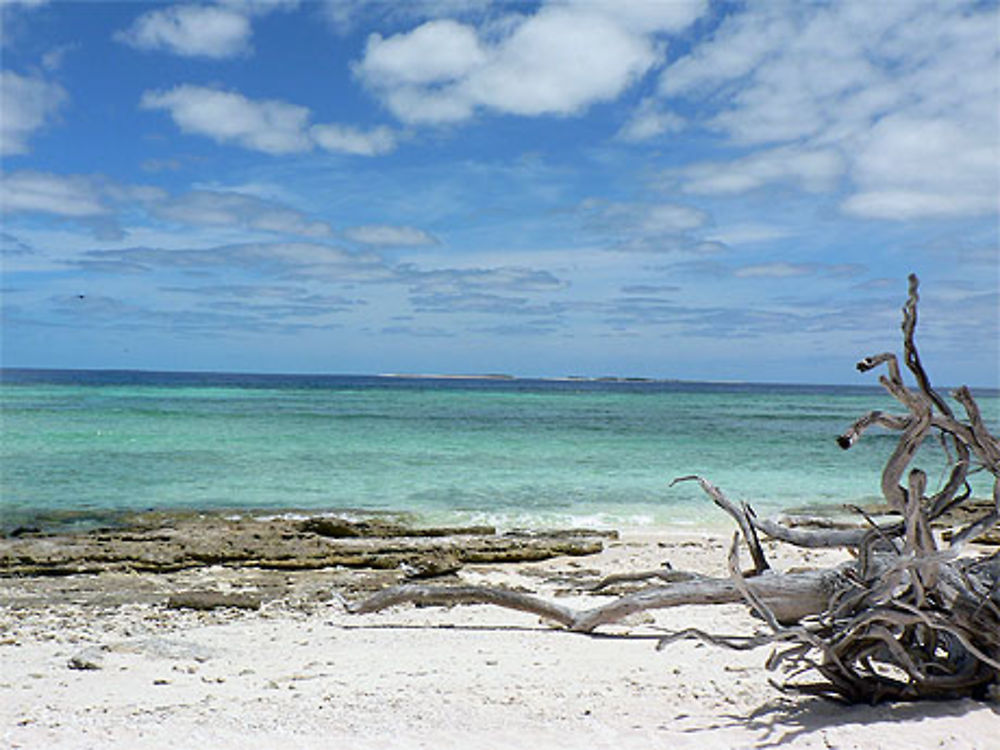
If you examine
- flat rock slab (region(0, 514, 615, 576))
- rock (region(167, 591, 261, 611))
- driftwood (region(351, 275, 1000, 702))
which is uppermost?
driftwood (region(351, 275, 1000, 702))

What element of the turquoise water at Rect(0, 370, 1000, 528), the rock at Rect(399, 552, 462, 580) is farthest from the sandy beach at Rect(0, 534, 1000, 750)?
the turquoise water at Rect(0, 370, 1000, 528)

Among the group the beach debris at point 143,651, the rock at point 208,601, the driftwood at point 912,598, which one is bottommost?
the rock at point 208,601

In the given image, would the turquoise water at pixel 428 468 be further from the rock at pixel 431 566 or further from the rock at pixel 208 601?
the rock at pixel 208 601

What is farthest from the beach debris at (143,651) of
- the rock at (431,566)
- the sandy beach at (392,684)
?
the rock at (431,566)

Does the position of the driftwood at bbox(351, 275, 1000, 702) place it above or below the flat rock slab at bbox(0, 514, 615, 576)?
above

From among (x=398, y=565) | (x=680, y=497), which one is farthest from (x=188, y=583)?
(x=680, y=497)

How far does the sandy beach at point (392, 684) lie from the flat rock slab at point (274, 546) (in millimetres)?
1540

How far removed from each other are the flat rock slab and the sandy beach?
60.6 inches

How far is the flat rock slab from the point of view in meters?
10.8

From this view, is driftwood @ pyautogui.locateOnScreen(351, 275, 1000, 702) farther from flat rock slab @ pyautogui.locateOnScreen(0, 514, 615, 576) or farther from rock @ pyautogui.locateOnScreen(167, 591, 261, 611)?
flat rock slab @ pyautogui.locateOnScreen(0, 514, 615, 576)

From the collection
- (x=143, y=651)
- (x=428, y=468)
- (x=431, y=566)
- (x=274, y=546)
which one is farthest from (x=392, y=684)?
(x=428, y=468)

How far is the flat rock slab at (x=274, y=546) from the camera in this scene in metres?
10.8

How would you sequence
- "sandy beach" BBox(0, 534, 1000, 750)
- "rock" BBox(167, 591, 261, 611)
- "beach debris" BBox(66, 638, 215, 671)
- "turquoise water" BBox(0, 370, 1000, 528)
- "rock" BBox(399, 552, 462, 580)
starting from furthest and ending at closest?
1. "turquoise water" BBox(0, 370, 1000, 528)
2. "rock" BBox(399, 552, 462, 580)
3. "rock" BBox(167, 591, 261, 611)
4. "beach debris" BBox(66, 638, 215, 671)
5. "sandy beach" BBox(0, 534, 1000, 750)

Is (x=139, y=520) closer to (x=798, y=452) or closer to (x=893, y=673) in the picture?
(x=893, y=673)
